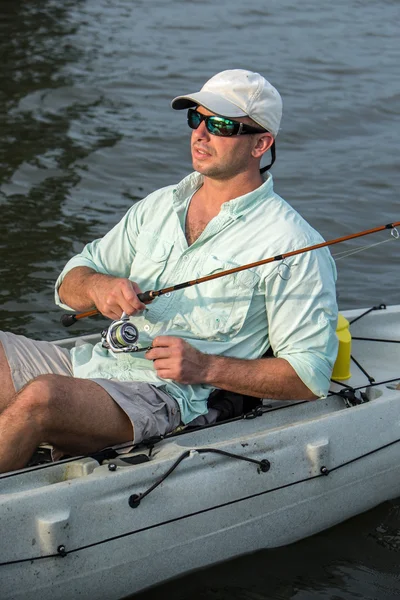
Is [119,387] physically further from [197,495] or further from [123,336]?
[197,495]

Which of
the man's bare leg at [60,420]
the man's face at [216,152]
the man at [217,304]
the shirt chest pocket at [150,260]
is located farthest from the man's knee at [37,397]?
the man's face at [216,152]

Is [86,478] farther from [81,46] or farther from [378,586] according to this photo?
[81,46]

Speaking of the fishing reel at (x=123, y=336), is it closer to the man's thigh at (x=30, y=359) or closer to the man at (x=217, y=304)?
the man at (x=217, y=304)

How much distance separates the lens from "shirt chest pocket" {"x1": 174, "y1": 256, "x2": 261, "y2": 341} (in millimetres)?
4707

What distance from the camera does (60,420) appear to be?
14.2 ft

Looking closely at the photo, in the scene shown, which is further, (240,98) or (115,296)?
(240,98)

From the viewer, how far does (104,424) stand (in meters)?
4.46

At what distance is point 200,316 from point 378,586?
1512 millimetres

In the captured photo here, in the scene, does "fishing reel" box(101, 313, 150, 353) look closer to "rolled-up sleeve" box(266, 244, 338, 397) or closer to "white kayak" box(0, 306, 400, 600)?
"white kayak" box(0, 306, 400, 600)

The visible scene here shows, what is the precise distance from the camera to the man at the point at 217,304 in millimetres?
4578

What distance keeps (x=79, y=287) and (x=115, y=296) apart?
40 cm

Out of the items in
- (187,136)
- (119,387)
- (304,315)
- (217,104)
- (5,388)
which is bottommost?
(187,136)

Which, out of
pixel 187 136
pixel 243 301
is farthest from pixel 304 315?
pixel 187 136

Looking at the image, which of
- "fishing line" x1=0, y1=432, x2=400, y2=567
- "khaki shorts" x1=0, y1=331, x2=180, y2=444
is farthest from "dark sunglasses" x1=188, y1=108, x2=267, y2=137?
"fishing line" x1=0, y1=432, x2=400, y2=567
